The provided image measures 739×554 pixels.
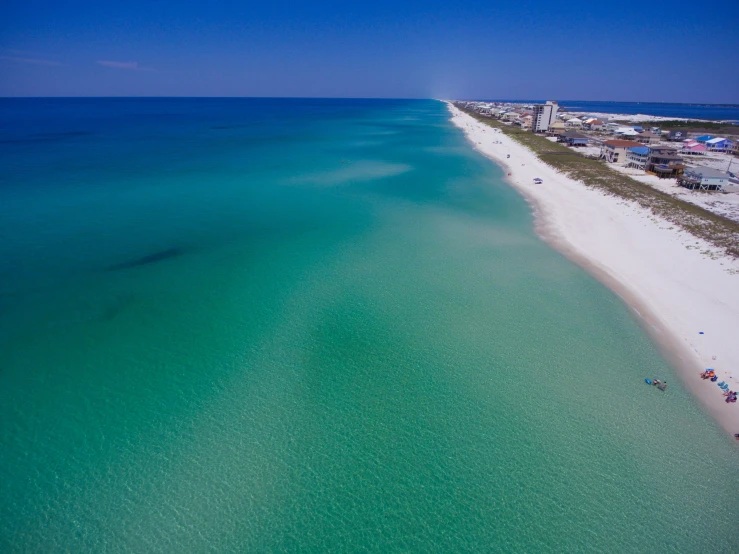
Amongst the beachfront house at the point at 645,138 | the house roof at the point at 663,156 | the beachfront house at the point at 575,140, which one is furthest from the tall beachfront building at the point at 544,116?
the house roof at the point at 663,156

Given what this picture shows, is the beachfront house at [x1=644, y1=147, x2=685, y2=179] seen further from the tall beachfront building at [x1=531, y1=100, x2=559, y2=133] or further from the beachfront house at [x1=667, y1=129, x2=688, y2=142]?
the tall beachfront building at [x1=531, y1=100, x2=559, y2=133]

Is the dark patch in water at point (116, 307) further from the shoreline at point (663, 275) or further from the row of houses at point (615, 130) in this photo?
the row of houses at point (615, 130)

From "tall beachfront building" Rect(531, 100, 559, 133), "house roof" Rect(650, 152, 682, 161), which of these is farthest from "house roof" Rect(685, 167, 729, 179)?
"tall beachfront building" Rect(531, 100, 559, 133)

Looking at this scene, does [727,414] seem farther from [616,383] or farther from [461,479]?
[461,479]

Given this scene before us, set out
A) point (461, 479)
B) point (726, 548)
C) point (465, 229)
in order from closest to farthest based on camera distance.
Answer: point (726, 548), point (461, 479), point (465, 229)

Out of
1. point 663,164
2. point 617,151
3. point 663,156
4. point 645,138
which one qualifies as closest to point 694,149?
point 645,138

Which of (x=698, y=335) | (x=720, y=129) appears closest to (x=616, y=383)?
(x=698, y=335)

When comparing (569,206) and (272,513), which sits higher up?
(569,206)
